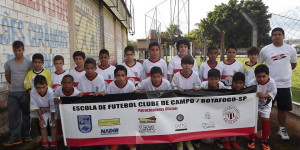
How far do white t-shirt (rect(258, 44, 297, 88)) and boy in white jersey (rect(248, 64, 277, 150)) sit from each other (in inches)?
18.6

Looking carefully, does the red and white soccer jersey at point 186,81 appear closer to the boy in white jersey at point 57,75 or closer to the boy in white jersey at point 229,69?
the boy in white jersey at point 229,69

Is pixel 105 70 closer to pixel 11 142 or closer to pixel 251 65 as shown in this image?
pixel 11 142

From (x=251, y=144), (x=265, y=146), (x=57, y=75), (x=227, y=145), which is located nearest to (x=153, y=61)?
(x=57, y=75)

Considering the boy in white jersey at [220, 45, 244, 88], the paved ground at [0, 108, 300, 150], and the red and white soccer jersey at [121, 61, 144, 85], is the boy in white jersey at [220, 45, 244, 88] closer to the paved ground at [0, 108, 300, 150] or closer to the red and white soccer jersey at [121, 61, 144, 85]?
the paved ground at [0, 108, 300, 150]

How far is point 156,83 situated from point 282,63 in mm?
2293

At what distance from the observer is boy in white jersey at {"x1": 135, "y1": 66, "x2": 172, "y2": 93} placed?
3.45 meters

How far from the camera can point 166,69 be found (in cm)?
448

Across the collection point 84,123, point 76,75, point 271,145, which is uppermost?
point 76,75

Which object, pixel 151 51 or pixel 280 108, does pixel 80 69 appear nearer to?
pixel 151 51

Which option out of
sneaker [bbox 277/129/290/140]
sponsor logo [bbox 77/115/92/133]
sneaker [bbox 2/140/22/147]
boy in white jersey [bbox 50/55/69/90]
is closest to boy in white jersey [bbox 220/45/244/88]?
sneaker [bbox 277/129/290/140]

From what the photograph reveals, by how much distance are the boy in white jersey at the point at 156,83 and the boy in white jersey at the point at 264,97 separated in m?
1.46

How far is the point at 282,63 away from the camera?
12.6 ft

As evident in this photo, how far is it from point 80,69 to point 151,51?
1.41 metres

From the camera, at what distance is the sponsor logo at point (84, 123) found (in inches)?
127
